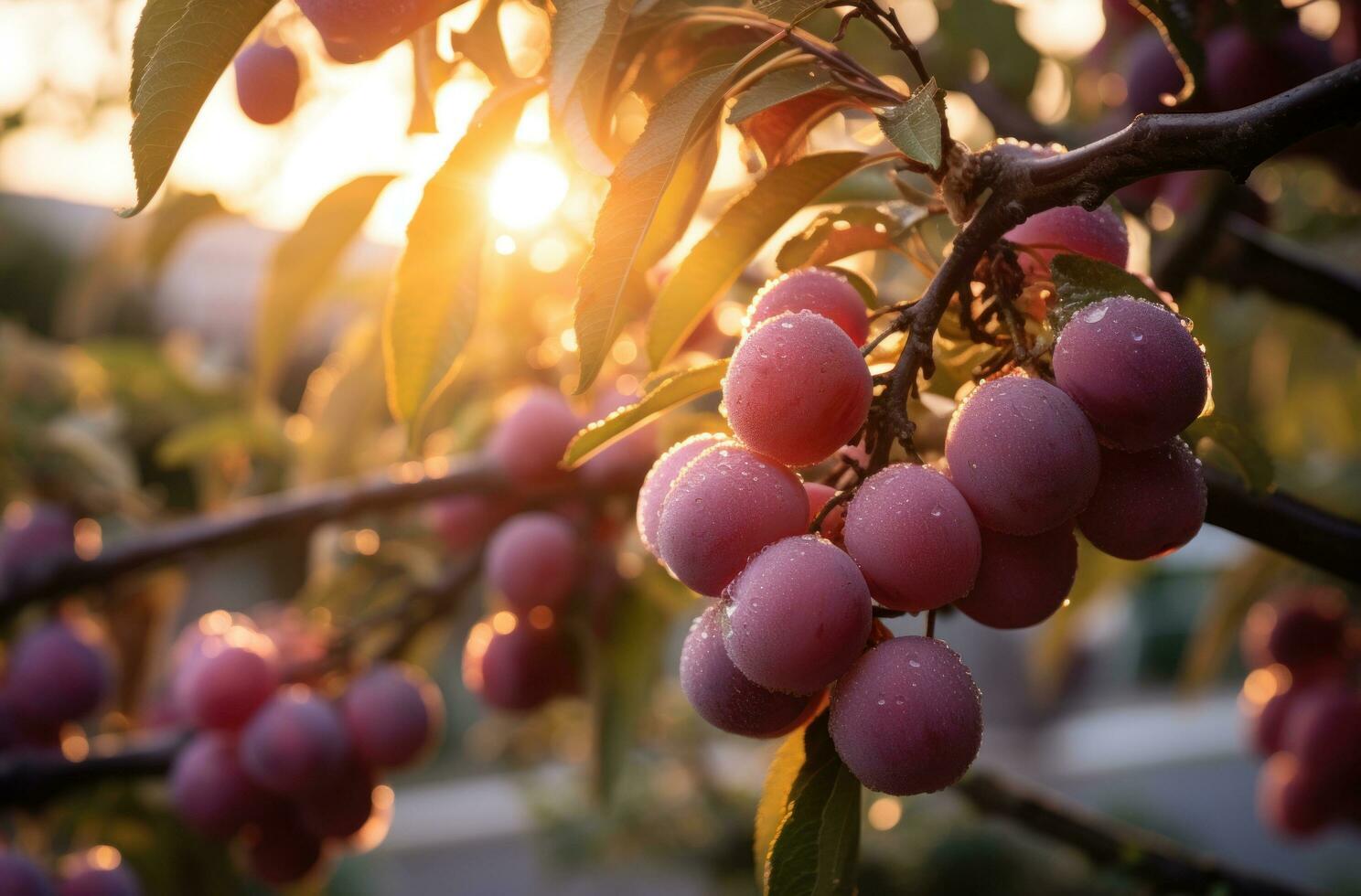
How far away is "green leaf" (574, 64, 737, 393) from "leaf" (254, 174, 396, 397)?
0.25 meters

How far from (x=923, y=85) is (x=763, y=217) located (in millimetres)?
105

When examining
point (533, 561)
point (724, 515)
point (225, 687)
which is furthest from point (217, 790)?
point (724, 515)

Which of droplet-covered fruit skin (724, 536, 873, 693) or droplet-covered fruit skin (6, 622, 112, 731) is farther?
droplet-covered fruit skin (6, 622, 112, 731)

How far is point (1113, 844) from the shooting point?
2.34 feet

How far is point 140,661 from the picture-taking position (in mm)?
1185

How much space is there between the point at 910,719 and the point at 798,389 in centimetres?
11

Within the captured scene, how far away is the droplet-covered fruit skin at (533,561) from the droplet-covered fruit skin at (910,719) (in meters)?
0.43

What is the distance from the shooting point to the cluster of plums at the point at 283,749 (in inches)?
30.7

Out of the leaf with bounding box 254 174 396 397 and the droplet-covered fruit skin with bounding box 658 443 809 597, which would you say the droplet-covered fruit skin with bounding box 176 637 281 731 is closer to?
the leaf with bounding box 254 174 396 397

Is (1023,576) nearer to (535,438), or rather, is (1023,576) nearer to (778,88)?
(778,88)

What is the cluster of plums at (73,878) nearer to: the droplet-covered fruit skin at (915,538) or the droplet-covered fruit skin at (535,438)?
the droplet-covered fruit skin at (535,438)

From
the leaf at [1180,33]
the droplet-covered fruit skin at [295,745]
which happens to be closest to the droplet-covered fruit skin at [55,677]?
the droplet-covered fruit skin at [295,745]

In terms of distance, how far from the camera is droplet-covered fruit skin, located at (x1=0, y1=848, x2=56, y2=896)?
0.82 meters

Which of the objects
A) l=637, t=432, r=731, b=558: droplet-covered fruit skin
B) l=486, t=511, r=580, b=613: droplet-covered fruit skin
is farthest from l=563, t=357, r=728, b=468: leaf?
l=486, t=511, r=580, b=613: droplet-covered fruit skin
